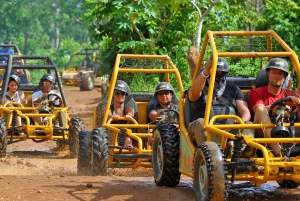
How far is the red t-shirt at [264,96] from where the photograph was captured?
8.12m

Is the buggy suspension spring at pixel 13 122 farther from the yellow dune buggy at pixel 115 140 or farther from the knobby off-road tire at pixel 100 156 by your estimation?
the knobby off-road tire at pixel 100 156

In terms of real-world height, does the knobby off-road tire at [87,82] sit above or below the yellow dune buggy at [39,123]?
above

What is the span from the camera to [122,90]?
11281 millimetres

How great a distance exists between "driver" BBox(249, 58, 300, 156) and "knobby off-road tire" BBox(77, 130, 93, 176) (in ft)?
9.61

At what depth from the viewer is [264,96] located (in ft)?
26.8

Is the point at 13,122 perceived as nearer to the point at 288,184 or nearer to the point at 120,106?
the point at 120,106

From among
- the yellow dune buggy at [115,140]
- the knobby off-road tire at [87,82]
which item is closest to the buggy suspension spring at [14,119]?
the yellow dune buggy at [115,140]

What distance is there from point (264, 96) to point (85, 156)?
3.15 m

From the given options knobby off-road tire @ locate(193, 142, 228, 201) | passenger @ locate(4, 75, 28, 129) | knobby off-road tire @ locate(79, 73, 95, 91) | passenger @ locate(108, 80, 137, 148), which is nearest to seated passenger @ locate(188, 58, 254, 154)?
knobby off-road tire @ locate(193, 142, 228, 201)

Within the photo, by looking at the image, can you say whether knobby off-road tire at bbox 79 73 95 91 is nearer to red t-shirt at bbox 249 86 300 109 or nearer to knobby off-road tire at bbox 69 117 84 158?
knobby off-road tire at bbox 69 117 84 158

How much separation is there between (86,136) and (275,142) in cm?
408

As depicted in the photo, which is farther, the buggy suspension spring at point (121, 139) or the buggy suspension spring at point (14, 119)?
the buggy suspension spring at point (14, 119)

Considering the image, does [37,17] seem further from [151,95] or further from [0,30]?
[151,95]

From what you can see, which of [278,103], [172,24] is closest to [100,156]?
[278,103]
